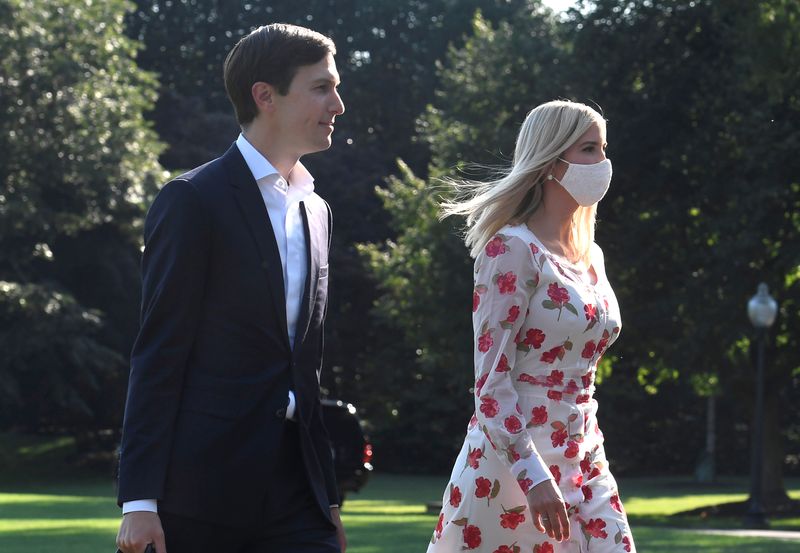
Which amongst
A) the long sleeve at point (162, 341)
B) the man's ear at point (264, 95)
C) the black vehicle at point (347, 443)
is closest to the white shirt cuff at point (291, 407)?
the long sleeve at point (162, 341)

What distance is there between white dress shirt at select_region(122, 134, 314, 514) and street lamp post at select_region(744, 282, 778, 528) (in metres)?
20.7

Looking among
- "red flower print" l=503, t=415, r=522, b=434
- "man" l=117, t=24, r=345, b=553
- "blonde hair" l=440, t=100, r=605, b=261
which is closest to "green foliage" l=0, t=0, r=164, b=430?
"blonde hair" l=440, t=100, r=605, b=261

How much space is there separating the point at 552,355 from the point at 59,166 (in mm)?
32293

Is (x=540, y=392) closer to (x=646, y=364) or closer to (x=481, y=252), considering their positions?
(x=481, y=252)

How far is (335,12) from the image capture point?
183ft

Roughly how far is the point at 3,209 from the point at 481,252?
103ft

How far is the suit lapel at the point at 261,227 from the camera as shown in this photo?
12.3ft

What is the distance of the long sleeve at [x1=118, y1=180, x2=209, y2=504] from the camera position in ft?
11.9

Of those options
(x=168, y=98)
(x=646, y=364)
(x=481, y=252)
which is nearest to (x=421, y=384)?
(x=168, y=98)

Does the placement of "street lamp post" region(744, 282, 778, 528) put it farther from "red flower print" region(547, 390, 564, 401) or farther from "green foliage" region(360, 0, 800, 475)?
"red flower print" region(547, 390, 564, 401)

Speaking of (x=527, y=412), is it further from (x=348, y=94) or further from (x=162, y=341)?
(x=348, y=94)

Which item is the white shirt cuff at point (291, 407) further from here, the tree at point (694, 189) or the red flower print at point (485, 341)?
the tree at point (694, 189)

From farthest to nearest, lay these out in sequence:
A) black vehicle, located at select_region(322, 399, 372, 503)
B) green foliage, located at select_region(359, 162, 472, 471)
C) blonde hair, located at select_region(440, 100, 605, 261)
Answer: green foliage, located at select_region(359, 162, 472, 471), black vehicle, located at select_region(322, 399, 372, 503), blonde hair, located at select_region(440, 100, 605, 261)

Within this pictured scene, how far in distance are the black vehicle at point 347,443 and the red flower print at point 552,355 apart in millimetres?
21275
